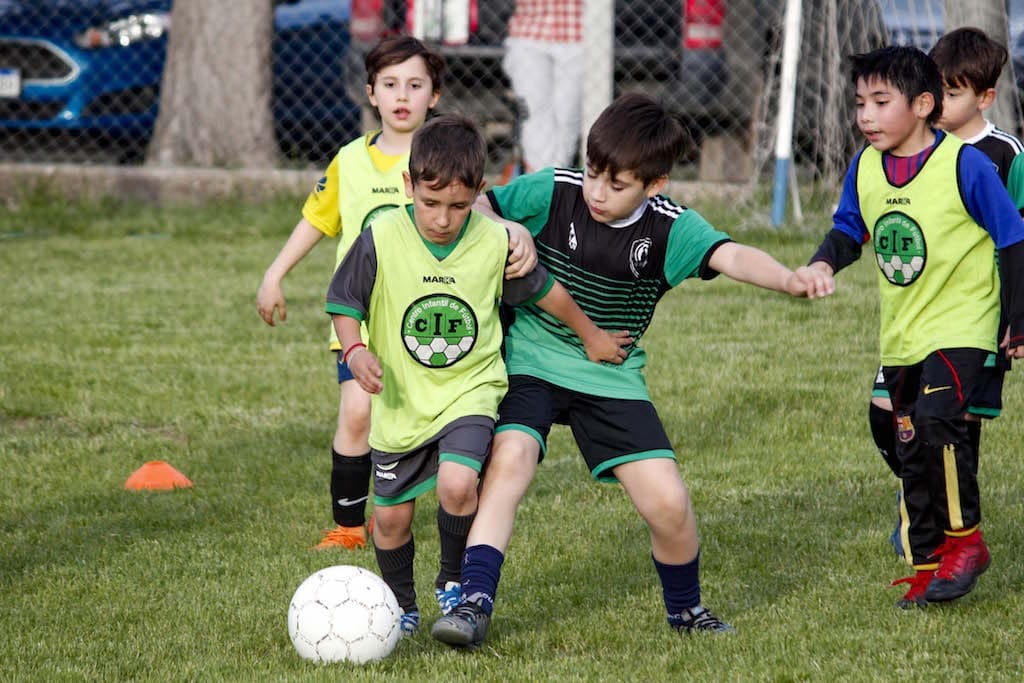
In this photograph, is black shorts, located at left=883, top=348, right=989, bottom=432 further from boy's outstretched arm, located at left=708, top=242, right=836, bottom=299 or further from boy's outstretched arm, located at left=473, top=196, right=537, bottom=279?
boy's outstretched arm, located at left=473, top=196, right=537, bottom=279

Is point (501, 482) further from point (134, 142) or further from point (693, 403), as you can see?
point (134, 142)

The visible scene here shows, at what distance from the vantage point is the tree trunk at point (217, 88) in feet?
38.2

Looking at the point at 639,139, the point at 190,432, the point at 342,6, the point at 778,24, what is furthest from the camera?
the point at 342,6

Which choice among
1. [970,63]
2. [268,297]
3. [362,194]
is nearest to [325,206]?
[362,194]

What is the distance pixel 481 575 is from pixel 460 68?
7637 mm

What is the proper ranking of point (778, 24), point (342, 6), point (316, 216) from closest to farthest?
point (316, 216) < point (778, 24) < point (342, 6)

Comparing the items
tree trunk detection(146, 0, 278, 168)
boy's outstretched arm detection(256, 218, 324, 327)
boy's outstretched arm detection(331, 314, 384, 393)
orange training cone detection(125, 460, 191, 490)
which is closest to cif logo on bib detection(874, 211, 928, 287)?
boy's outstretched arm detection(331, 314, 384, 393)

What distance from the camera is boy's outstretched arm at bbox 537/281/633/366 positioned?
3881mm

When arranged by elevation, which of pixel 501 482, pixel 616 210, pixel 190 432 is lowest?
pixel 190 432

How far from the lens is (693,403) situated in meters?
6.69

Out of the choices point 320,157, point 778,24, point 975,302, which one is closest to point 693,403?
point 975,302

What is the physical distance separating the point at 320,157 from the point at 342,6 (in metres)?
1.23

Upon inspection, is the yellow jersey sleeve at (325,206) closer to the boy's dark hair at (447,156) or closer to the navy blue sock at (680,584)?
the boy's dark hair at (447,156)

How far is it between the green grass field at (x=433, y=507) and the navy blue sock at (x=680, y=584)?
0.12 meters
